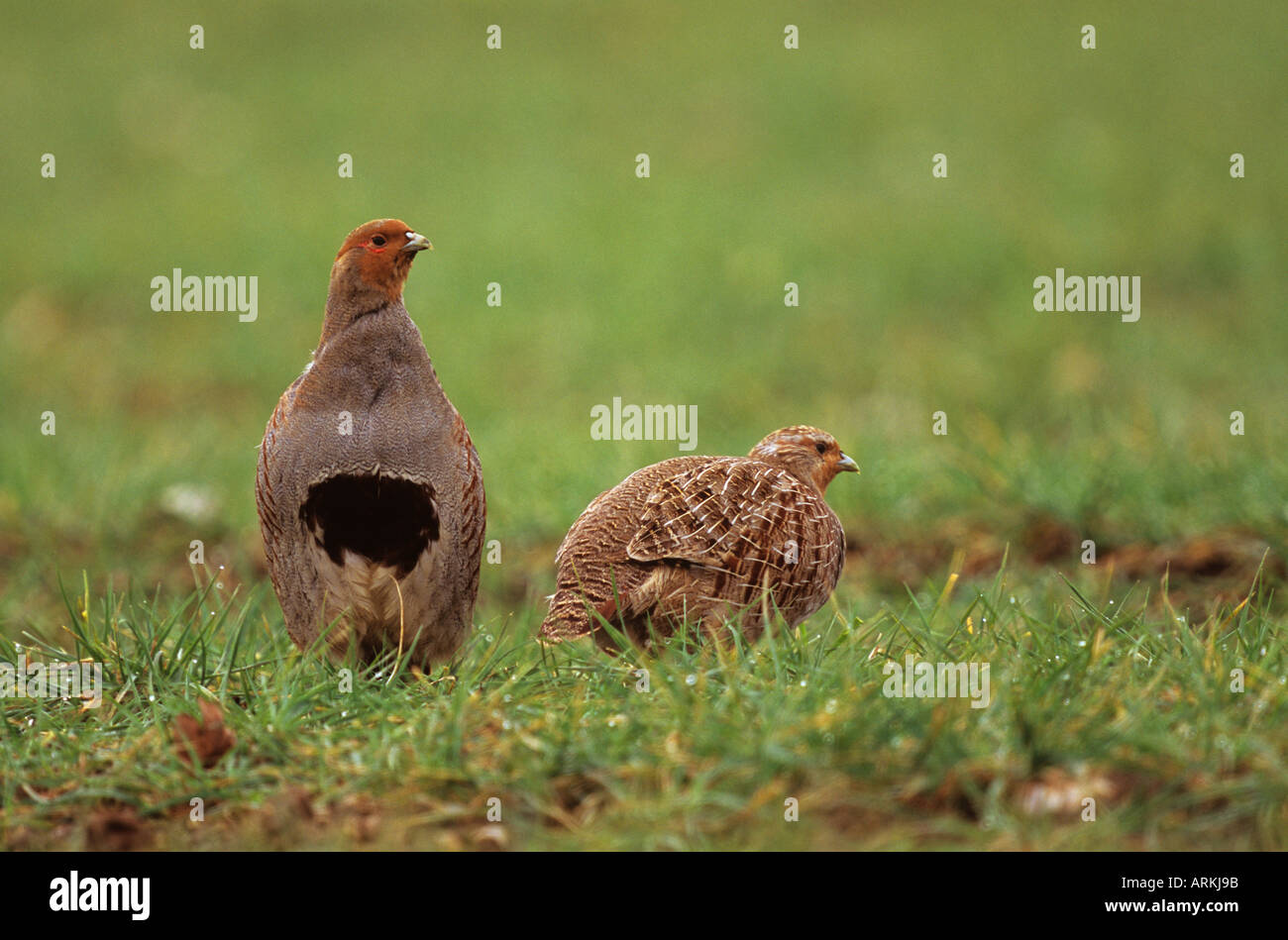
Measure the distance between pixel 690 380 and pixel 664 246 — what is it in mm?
2778

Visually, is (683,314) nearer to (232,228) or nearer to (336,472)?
(232,228)

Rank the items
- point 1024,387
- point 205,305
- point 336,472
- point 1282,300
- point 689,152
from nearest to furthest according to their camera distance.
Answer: point 336,472 < point 1024,387 < point 1282,300 < point 205,305 < point 689,152

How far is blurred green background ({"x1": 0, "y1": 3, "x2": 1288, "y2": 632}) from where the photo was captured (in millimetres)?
7070

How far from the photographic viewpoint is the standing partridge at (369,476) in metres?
4.17

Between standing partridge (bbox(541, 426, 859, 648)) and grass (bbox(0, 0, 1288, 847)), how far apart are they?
243 millimetres

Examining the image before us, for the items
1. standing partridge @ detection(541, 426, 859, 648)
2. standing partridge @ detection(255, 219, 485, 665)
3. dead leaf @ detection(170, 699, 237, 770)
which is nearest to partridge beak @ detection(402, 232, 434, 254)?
standing partridge @ detection(255, 219, 485, 665)

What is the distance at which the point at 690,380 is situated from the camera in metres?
9.97

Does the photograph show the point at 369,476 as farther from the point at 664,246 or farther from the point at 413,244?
the point at 664,246

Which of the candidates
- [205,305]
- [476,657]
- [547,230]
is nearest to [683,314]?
[547,230]

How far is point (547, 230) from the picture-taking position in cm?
1266

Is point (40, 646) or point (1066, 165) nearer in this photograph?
point (40, 646)

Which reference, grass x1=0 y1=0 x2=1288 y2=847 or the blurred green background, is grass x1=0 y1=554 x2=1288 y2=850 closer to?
grass x1=0 y1=0 x2=1288 y2=847
